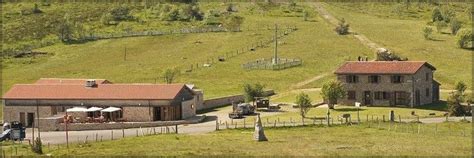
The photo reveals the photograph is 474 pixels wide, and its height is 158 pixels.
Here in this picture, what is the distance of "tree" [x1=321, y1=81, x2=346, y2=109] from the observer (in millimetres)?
90312

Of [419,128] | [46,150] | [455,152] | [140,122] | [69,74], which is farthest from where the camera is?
[69,74]

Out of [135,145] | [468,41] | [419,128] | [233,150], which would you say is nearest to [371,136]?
[419,128]

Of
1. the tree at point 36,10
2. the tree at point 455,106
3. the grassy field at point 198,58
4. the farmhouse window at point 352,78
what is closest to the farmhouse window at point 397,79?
the farmhouse window at point 352,78

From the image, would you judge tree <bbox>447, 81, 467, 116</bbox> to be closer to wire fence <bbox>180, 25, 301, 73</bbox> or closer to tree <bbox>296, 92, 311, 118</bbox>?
tree <bbox>296, 92, 311, 118</bbox>

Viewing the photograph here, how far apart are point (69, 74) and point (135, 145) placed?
222ft

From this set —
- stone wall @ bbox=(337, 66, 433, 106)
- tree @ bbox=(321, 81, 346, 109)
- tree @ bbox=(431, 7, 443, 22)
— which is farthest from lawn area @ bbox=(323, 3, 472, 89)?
tree @ bbox=(321, 81, 346, 109)

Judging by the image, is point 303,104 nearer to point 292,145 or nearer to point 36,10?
point 292,145

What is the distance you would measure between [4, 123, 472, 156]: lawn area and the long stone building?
1498 cm

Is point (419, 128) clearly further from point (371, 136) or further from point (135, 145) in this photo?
point (135, 145)

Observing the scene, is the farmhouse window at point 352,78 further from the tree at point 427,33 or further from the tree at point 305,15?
the tree at point 305,15

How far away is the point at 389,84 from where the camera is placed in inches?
3730

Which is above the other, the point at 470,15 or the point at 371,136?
the point at 470,15

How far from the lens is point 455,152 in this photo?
56.4m

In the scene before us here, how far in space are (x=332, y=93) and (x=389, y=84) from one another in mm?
7954
